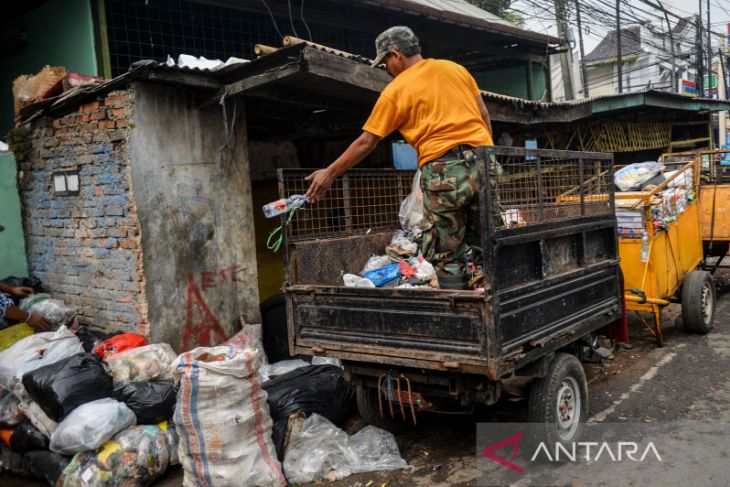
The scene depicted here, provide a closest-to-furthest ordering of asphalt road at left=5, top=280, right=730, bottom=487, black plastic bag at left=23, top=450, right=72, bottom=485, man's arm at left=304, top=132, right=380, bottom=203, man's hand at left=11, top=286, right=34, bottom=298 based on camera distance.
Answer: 1. man's arm at left=304, top=132, right=380, bottom=203
2. asphalt road at left=5, top=280, right=730, bottom=487
3. black plastic bag at left=23, top=450, right=72, bottom=485
4. man's hand at left=11, top=286, right=34, bottom=298

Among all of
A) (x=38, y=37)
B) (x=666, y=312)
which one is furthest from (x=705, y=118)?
(x=38, y=37)

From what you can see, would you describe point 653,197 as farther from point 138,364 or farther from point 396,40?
point 138,364

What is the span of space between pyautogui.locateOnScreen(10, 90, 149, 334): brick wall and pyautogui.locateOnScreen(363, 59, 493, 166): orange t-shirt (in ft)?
7.66

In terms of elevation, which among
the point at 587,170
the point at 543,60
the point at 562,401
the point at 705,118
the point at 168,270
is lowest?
the point at 562,401

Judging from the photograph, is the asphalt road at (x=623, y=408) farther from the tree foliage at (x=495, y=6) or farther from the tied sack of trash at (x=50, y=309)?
the tree foliage at (x=495, y=6)

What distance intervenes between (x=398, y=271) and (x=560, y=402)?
1411 millimetres

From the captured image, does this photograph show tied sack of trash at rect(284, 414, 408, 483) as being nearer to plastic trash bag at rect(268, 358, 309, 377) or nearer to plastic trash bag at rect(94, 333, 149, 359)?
plastic trash bag at rect(268, 358, 309, 377)

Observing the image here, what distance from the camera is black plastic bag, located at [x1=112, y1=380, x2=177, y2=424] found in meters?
3.94

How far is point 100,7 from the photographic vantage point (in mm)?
5688

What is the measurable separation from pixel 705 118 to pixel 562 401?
13.0m

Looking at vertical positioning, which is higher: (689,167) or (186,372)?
(689,167)

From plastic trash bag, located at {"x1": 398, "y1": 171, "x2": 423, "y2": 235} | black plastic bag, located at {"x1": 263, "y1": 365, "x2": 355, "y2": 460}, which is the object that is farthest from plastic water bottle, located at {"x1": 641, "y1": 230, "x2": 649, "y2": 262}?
black plastic bag, located at {"x1": 263, "y1": 365, "x2": 355, "y2": 460}

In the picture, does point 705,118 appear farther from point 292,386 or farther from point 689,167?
point 292,386

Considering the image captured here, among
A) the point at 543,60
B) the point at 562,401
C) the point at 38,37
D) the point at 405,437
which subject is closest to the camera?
the point at 562,401
